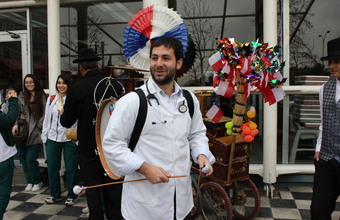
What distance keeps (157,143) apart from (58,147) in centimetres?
293

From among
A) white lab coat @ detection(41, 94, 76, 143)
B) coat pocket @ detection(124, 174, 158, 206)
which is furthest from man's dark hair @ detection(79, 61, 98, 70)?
coat pocket @ detection(124, 174, 158, 206)

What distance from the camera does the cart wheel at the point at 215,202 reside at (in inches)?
129

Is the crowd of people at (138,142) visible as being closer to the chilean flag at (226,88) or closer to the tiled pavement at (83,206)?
the tiled pavement at (83,206)

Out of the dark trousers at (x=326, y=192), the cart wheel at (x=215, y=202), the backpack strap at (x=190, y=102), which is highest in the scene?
the backpack strap at (x=190, y=102)

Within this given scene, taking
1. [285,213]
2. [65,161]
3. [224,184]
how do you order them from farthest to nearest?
[65,161] → [285,213] → [224,184]

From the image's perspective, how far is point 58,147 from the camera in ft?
14.0

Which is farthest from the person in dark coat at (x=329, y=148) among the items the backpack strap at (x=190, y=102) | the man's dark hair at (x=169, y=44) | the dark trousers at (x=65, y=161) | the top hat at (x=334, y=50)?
the dark trousers at (x=65, y=161)

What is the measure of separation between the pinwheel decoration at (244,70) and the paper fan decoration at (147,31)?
0.54m

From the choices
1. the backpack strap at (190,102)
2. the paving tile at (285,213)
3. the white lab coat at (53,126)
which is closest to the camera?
the backpack strap at (190,102)

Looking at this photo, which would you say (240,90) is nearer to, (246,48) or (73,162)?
(246,48)

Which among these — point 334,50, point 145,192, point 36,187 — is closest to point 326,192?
point 334,50

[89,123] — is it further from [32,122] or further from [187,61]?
[32,122]

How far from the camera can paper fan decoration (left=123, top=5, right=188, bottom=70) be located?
9.04 ft

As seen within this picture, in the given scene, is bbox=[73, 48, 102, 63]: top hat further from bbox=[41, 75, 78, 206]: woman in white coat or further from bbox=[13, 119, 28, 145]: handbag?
bbox=[13, 119, 28, 145]: handbag
